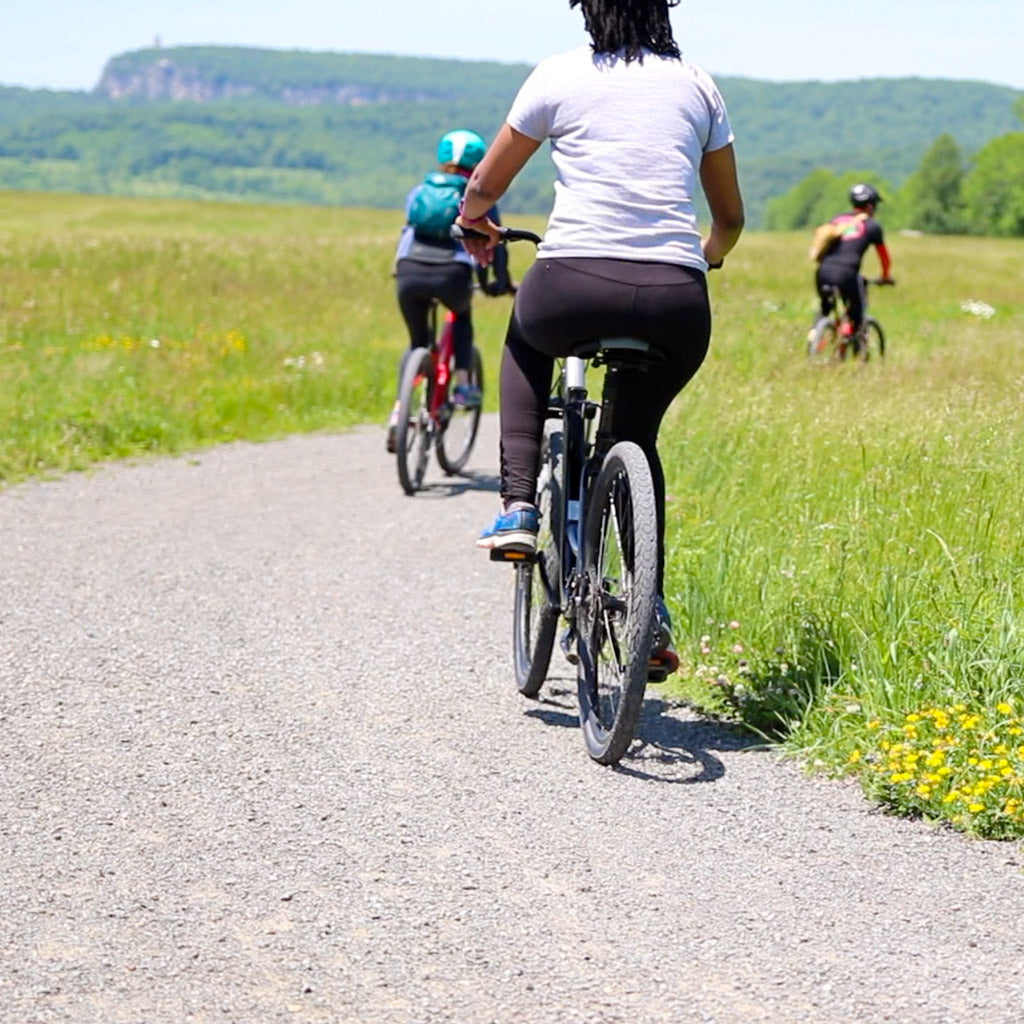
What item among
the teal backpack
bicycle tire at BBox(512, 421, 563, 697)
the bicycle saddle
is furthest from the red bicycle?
the bicycle saddle

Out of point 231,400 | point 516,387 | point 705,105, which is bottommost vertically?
point 231,400

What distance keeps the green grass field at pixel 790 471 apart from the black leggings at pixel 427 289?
160 centimetres

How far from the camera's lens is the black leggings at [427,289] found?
1032 centimetres

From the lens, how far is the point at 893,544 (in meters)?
6.07

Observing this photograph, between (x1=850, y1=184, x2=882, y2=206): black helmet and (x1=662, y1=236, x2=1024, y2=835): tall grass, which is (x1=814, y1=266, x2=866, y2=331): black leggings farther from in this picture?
(x1=662, y1=236, x2=1024, y2=835): tall grass

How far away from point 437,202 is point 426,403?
1404mm

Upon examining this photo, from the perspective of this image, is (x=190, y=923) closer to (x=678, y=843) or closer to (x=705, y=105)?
(x=678, y=843)

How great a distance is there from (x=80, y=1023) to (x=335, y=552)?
5562mm

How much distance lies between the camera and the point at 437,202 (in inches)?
392

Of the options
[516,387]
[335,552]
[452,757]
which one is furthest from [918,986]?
[335,552]

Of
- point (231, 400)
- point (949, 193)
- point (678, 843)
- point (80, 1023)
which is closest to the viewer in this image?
point (80, 1023)

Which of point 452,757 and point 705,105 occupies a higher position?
point 705,105

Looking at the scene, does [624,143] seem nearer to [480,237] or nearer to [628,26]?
[628,26]

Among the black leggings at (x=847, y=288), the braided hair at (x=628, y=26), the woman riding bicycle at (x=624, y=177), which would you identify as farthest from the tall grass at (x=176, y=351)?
the braided hair at (x=628, y=26)
